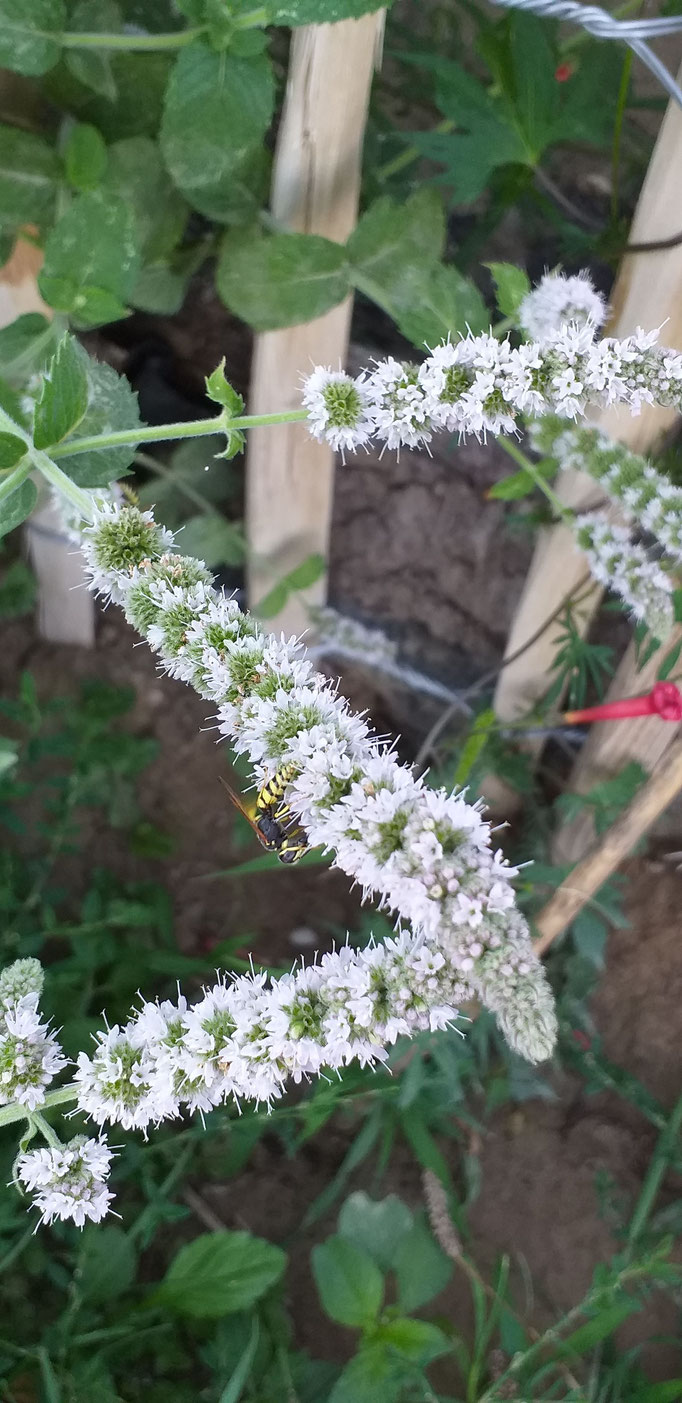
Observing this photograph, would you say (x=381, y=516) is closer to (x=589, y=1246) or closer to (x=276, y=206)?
(x=276, y=206)

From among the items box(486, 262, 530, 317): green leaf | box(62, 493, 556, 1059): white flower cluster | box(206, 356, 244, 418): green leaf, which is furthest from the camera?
box(486, 262, 530, 317): green leaf

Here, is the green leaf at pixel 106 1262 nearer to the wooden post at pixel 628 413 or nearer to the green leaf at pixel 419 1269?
the green leaf at pixel 419 1269

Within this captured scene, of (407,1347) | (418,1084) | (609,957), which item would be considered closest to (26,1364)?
(407,1347)

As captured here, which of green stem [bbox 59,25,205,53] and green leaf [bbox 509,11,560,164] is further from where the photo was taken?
green leaf [bbox 509,11,560,164]

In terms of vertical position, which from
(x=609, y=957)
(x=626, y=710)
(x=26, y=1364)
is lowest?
(x=26, y=1364)

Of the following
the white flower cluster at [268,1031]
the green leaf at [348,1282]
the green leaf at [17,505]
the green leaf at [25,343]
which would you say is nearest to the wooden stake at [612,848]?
the green leaf at [348,1282]

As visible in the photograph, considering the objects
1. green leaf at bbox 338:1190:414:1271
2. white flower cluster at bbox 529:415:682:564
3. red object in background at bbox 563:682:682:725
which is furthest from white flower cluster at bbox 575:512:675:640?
green leaf at bbox 338:1190:414:1271

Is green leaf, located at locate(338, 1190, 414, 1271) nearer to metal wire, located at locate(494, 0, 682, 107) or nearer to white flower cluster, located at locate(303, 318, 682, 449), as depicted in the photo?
white flower cluster, located at locate(303, 318, 682, 449)
